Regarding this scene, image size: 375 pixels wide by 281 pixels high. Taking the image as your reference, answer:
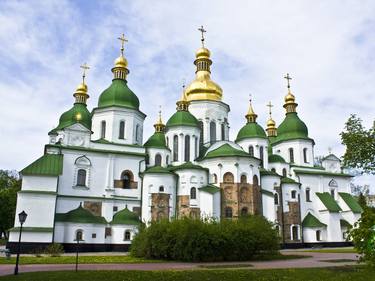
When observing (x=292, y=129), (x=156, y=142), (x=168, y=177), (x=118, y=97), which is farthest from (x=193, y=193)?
(x=292, y=129)

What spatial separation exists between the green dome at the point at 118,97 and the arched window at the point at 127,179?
784cm

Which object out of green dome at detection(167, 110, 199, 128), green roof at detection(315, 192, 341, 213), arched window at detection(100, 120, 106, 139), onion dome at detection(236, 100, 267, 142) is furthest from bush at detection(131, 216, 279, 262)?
onion dome at detection(236, 100, 267, 142)

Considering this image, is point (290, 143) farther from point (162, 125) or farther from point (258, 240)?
point (258, 240)

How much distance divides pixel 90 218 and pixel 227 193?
1402 cm

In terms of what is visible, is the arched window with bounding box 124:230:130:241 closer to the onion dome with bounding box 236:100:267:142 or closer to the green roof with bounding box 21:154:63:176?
the green roof with bounding box 21:154:63:176

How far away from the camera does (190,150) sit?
44.2 m

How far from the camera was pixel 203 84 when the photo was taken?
50.5 metres

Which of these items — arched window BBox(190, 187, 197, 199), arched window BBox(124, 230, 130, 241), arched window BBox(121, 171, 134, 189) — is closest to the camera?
arched window BBox(124, 230, 130, 241)

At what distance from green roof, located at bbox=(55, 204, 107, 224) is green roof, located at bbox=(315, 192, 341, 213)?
2771cm

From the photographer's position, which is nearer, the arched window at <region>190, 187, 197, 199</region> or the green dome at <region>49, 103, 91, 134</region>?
the arched window at <region>190, 187, 197, 199</region>

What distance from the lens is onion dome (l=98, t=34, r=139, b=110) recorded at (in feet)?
138

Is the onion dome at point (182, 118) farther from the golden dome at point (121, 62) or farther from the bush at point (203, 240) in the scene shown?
the bush at point (203, 240)

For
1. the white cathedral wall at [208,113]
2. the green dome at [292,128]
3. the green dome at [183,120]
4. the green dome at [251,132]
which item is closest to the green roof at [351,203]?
the green dome at [292,128]

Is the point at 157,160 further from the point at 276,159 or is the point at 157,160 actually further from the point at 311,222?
the point at 311,222
